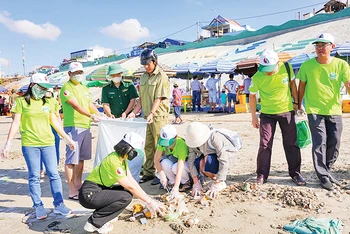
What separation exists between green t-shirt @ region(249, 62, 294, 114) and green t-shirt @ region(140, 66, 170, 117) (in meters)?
1.26

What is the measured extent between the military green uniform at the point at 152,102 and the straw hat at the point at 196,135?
3.01 feet

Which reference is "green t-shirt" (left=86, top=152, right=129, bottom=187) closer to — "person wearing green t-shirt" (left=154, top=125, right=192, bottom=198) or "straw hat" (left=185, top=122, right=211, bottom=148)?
"person wearing green t-shirt" (left=154, top=125, right=192, bottom=198)

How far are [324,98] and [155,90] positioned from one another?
7.20 feet

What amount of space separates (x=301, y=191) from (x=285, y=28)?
26.0 m

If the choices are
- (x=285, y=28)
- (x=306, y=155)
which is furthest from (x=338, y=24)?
(x=306, y=155)

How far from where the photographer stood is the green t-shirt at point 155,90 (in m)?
4.30

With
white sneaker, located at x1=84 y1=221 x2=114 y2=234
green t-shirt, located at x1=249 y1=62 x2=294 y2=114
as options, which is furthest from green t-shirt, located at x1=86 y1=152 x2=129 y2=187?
green t-shirt, located at x1=249 y1=62 x2=294 y2=114

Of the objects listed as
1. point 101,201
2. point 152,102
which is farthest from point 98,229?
point 152,102

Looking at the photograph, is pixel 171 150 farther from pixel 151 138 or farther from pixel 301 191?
pixel 301 191

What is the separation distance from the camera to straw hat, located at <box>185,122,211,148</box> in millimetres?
3521

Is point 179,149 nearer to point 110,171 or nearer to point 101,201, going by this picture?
point 110,171

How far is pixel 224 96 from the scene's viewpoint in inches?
537

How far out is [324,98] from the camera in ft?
12.3

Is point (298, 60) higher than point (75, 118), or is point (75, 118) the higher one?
point (298, 60)
